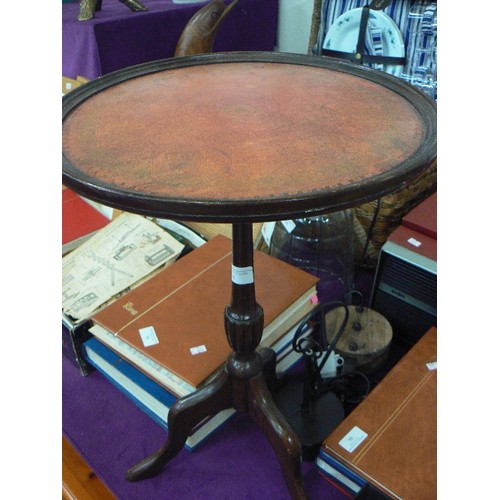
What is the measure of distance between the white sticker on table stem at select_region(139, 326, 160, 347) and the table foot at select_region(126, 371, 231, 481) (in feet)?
0.48

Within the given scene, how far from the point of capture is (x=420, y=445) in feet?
3.17

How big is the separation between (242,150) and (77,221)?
1.09m

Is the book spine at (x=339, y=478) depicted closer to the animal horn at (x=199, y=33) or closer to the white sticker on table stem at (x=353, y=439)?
the white sticker on table stem at (x=353, y=439)

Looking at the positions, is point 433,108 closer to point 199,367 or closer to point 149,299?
point 199,367

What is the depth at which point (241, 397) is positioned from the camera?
3.42 feet

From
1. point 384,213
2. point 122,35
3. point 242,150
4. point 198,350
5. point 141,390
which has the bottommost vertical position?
point 141,390

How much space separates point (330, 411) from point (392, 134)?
2.21ft

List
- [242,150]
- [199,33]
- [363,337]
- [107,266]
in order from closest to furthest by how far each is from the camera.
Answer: [242,150]
[363,337]
[107,266]
[199,33]

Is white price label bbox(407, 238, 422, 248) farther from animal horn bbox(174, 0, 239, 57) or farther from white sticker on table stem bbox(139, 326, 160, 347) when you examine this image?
animal horn bbox(174, 0, 239, 57)

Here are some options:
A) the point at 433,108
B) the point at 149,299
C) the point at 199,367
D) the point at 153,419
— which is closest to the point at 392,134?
the point at 433,108

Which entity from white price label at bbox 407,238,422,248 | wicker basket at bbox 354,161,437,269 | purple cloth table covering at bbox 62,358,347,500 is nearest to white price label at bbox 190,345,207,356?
purple cloth table covering at bbox 62,358,347,500

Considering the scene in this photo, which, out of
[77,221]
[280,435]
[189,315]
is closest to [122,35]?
[77,221]

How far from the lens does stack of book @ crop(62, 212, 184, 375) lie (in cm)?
128

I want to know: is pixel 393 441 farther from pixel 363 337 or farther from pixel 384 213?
pixel 384 213
